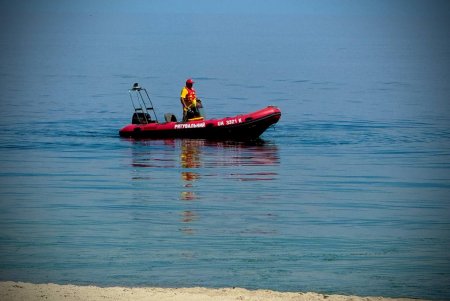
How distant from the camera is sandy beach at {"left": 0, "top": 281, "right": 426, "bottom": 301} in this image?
44.4ft

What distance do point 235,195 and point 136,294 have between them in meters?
9.05

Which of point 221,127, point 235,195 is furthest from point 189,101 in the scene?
point 235,195

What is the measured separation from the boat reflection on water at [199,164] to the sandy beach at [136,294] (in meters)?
6.08

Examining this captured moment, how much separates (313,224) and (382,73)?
5647 centimetres

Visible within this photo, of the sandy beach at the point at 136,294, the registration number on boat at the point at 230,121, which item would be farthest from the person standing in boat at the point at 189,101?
the sandy beach at the point at 136,294

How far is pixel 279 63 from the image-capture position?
8456cm

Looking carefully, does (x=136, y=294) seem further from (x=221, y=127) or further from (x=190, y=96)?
(x=221, y=127)

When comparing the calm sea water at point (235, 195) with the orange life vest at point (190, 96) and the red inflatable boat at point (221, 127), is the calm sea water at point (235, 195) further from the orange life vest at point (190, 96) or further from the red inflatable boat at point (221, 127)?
the orange life vest at point (190, 96)

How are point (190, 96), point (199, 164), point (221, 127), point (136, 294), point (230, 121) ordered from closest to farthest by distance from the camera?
point (136, 294) < point (199, 164) < point (190, 96) < point (221, 127) < point (230, 121)

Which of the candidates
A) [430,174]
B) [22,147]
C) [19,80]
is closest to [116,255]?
[430,174]

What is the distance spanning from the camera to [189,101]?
29.9 metres

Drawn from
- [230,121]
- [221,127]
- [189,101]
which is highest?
[189,101]

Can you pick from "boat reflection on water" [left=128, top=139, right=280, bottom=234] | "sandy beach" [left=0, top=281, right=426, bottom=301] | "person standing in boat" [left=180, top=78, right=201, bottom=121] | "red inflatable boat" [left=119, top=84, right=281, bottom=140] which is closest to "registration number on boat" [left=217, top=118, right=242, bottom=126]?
"red inflatable boat" [left=119, top=84, right=281, bottom=140]

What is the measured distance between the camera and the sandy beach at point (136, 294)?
44.4 ft
